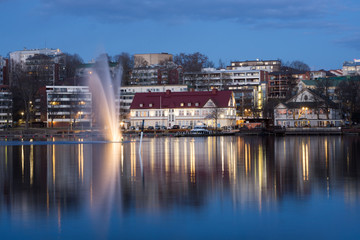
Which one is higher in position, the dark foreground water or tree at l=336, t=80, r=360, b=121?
tree at l=336, t=80, r=360, b=121

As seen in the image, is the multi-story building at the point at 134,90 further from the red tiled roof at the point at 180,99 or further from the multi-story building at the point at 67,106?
the red tiled roof at the point at 180,99

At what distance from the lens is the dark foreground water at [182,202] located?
18438mm

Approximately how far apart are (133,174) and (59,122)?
434 feet

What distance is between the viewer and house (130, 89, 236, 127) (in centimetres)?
13712

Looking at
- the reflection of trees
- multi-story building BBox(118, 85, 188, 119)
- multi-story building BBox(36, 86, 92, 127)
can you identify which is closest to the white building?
multi-story building BBox(36, 86, 92, 127)

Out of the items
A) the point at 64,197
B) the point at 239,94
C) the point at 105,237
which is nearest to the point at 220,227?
the point at 105,237

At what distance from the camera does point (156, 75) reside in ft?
646

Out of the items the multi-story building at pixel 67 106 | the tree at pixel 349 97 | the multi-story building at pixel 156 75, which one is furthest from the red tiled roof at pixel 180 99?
the multi-story building at pixel 156 75

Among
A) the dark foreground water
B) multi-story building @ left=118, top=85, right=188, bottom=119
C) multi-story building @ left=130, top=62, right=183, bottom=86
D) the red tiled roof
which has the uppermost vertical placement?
multi-story building @ left=130, top=62, right=183, bottom=86

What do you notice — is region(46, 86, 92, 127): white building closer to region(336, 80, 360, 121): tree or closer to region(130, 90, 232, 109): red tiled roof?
region(130, 90, 232, 109): red tiled roof

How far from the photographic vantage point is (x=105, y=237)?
17.8m

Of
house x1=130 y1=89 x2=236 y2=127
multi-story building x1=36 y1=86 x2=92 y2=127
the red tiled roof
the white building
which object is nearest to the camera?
house x1=130 y1=89 x2=236 y2=127

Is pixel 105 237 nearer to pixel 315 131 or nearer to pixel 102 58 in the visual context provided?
pixel 102 58

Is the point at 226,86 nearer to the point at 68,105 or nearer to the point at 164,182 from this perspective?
the point at 68,105
